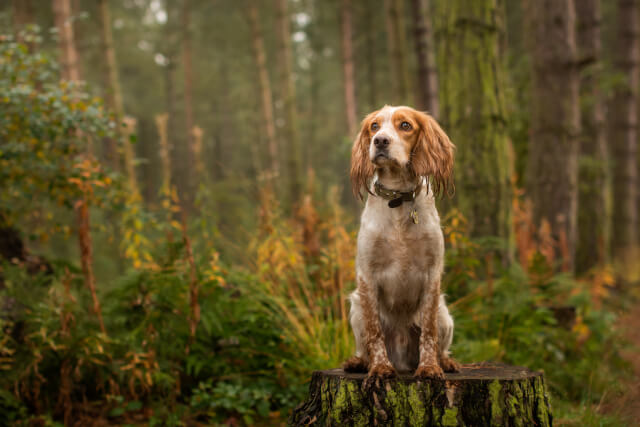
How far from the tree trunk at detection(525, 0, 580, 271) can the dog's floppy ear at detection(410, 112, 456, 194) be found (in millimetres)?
5579

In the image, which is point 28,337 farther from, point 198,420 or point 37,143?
point 37,143

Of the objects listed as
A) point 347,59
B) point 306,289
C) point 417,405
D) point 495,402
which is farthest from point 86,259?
point 347,59

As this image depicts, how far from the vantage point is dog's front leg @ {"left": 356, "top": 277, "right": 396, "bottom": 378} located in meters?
2.61

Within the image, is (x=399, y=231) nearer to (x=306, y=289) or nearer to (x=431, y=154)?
(x=431, y=154)

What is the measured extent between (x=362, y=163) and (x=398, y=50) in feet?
36.2

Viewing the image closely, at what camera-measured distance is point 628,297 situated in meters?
10.8

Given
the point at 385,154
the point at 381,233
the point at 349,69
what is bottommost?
the point at 381,233

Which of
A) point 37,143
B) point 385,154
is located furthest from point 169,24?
point 385,154

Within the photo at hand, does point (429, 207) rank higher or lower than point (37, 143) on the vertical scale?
lower

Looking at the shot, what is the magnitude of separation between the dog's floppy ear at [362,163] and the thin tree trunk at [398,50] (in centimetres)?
1033

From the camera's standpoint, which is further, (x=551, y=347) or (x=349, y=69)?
(x=349, y=69)

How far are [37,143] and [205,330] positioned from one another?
243 cm

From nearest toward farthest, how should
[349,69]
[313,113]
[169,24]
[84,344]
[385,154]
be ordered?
[385,154], [84,344], [349,69], [169,24], [313,113]

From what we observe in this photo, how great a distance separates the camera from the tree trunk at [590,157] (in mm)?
10047
